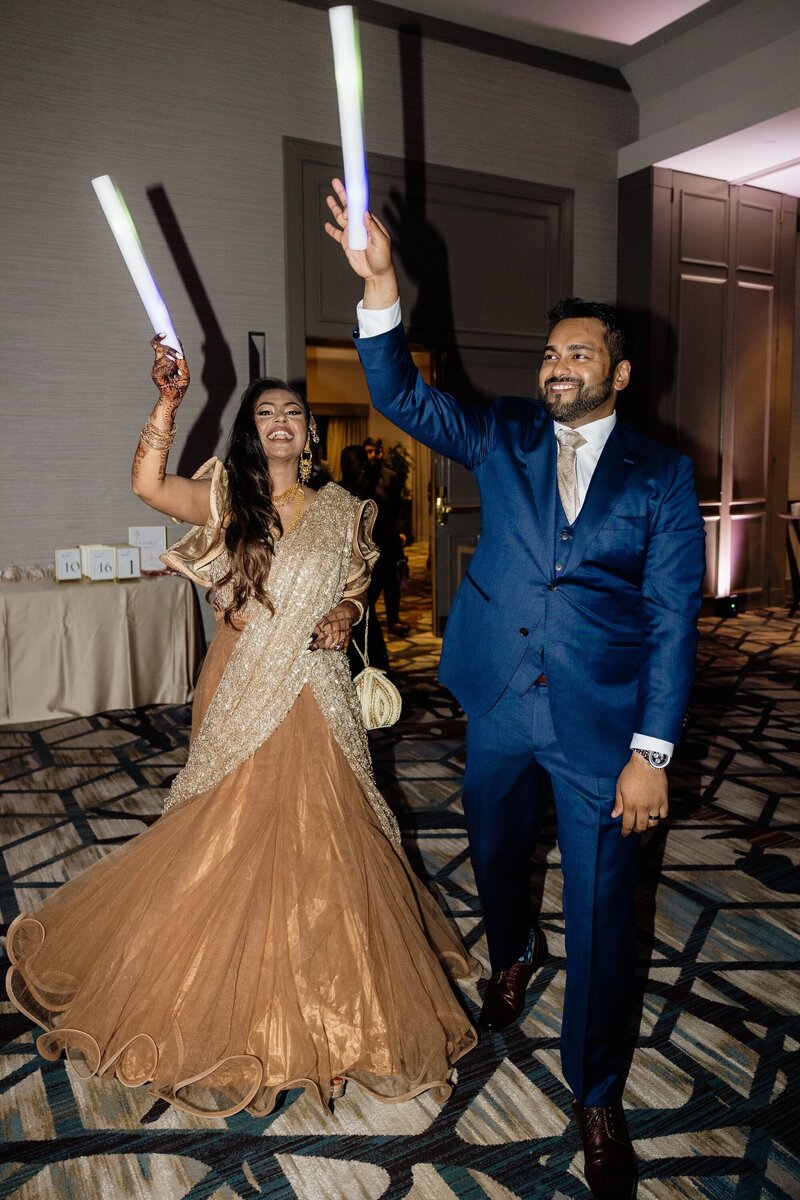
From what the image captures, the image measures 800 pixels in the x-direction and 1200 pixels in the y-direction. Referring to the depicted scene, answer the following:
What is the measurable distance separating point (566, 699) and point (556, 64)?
21.8 ft

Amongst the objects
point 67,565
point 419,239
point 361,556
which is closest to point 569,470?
point 361,556

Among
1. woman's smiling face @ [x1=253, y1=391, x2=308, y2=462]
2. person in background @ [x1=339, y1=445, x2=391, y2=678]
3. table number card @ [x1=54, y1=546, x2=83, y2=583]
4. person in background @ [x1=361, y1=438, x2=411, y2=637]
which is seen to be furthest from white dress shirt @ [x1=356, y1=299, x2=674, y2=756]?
person in background @ [x1=361, y1=438, x2=411, y2=637]

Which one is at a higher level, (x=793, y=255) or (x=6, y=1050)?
(x=793, y=255)

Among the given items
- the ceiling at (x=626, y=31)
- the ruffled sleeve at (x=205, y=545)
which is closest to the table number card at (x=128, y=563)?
the ruffled sleeve at (x=205, y=545)

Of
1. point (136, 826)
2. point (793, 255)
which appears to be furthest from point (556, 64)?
point (136, 826)

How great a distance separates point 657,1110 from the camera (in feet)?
6.26

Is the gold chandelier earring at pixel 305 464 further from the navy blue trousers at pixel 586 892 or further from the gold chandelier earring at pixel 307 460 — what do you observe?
the navy blue trousers at pixel 586 892

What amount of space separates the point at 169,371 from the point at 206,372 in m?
3.99

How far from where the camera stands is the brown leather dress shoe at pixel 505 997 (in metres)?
2.16

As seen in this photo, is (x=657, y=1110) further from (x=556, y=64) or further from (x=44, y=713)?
(x=556, y=64)

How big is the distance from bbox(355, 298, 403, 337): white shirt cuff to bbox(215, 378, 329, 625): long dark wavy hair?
62 cm

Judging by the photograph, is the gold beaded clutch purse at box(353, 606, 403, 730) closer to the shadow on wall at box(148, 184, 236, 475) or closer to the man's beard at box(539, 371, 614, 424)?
the man's beard at box(539, 371, 614, 424)

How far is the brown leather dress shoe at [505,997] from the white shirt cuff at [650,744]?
2.63 ft

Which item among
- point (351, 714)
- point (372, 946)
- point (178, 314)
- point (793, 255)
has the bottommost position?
point (372, 946)
